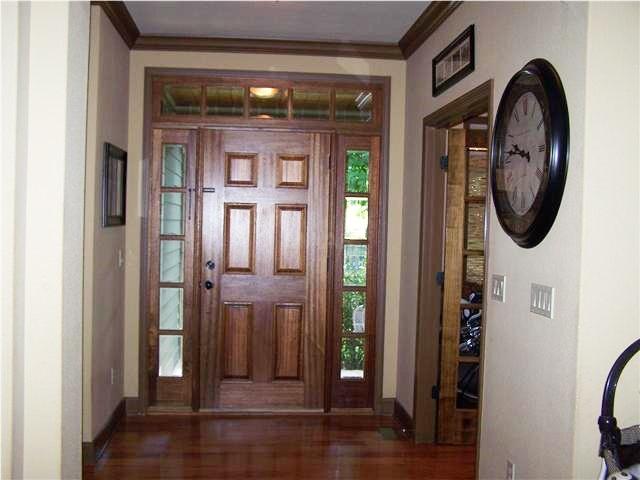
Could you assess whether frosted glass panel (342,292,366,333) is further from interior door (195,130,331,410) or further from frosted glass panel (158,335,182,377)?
frosted glass panel (158,335,182,377)

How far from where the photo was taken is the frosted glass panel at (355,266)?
4.82 metres

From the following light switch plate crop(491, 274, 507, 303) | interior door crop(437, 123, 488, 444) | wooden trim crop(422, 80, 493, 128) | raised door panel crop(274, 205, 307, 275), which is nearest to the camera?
light switch plate crop(491, 274, 507, 303)

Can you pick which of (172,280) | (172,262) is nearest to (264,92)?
(172,262)

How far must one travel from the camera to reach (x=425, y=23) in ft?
13.2

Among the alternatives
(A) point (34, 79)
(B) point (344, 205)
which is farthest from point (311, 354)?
(A) point (34, 79)

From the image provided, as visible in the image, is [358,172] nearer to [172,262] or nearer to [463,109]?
[463,109]

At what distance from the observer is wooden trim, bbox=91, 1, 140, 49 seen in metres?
3.83

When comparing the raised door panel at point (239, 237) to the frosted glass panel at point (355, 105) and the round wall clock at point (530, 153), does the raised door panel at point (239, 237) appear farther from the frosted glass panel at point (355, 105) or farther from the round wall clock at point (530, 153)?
the round wall clock at point (530, 153)

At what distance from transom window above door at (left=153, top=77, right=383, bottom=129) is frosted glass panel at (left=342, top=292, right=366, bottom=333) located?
1288mm

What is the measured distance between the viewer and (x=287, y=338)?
4.78 meters

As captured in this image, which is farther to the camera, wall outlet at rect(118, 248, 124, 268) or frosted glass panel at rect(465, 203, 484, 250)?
wall outlet at rect(118, 248, 124, 268)

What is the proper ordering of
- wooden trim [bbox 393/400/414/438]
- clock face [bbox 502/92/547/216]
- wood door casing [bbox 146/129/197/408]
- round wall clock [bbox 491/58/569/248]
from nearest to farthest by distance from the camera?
1. round wall clock [bbox 491/58/569/248]
2. clock face [bbox 502/92/547/216]
3. wooden trim [bbox 393/400/414/438]
4. wood door casing [bbox 146/129/197/408]

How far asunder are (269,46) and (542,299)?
3008 millimetres

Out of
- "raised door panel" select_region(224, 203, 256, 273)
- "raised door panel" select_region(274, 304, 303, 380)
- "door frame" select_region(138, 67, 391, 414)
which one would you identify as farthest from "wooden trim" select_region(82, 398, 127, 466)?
"raised door panel" select_region(224, 203, 256, 273)
